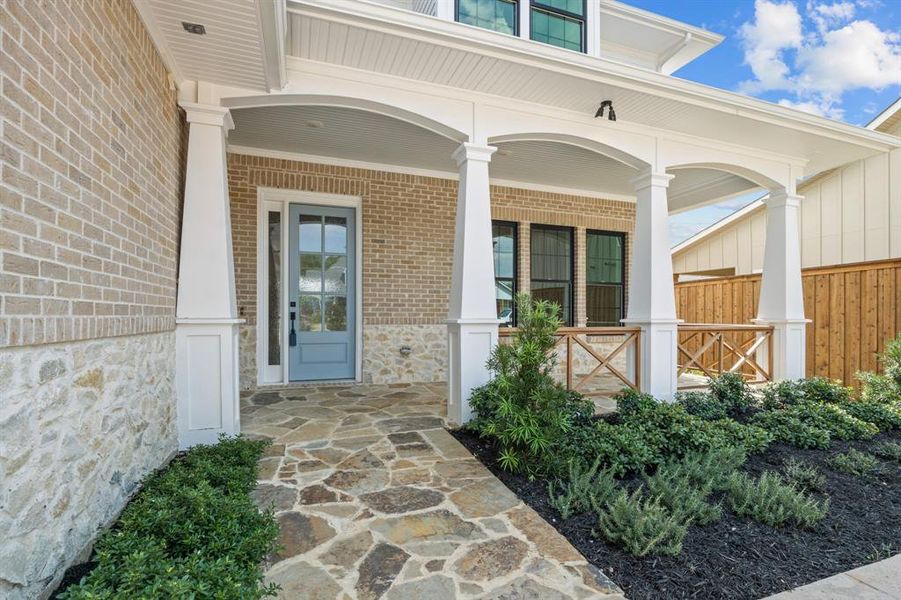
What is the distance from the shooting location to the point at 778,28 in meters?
9.47

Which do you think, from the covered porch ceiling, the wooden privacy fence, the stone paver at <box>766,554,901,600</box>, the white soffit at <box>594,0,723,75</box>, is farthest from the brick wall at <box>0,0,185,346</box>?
the wooden privacy fence

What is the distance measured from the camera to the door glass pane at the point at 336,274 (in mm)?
5605

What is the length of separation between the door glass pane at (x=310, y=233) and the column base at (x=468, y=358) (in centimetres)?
251

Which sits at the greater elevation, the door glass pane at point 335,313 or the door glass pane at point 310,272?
the door glass pane at point 310,272

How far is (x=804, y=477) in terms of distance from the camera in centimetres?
292

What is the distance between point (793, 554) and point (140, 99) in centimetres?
428

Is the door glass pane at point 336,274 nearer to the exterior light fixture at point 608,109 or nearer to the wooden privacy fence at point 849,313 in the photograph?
the exterior light fixture at point 608,109

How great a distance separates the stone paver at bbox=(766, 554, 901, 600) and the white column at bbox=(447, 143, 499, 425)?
97.4 inches

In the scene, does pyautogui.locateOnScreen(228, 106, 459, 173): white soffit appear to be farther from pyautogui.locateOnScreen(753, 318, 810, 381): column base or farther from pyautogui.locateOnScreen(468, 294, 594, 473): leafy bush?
pyautogui.locateOnScreen(753, 318, 810, 381): column base

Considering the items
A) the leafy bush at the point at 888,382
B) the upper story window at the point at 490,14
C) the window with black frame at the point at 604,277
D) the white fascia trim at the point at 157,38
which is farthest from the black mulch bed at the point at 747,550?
the upper story window at the point at 490,14

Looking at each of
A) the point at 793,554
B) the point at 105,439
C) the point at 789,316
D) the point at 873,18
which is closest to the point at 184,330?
the point at 105,439

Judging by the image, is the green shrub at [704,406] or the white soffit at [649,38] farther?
the white soffit at [649,38]

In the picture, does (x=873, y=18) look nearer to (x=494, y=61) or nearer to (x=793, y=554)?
(x=494, y=61)

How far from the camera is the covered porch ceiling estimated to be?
171 inches
